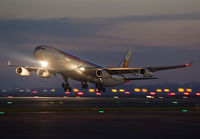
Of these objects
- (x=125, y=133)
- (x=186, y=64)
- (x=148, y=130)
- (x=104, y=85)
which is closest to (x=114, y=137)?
(x=125, y=133)

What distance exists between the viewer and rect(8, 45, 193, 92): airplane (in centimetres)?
5250

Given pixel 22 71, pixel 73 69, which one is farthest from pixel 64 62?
pixel 22 71

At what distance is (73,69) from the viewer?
54.6 metres

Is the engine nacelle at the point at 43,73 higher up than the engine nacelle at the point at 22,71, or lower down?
lower down

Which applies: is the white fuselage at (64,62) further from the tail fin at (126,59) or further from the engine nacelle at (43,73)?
the tail fin at (126,59)

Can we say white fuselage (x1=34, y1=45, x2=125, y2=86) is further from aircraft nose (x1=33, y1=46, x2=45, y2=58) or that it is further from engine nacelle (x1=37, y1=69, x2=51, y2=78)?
engine nacelle (x1=37, y1=69, x2=51, y2=78)

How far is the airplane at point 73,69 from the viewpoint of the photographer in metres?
52.5

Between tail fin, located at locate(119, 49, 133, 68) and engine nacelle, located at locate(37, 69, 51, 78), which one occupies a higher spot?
tail fin, located at locate(119, 49, 133, 68)

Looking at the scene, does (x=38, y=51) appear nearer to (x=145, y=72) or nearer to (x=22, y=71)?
(x=22, y=71)

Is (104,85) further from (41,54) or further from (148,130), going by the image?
(148,130)

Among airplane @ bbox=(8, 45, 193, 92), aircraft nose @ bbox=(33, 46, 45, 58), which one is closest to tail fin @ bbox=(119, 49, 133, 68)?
airplane @ bbox=(8, 45, 193, 92)

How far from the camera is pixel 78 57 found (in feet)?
190

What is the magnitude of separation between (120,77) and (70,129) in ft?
176

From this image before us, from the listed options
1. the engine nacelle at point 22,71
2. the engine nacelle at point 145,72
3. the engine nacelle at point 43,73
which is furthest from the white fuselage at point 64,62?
the engine nacelle at point 145,72
